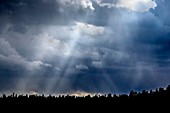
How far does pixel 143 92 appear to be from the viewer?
50.2 meters

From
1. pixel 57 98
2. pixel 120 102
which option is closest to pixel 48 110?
pixel 57 98

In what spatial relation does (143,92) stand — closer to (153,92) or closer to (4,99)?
(153,92)

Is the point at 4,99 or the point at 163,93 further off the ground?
the point at 4,99

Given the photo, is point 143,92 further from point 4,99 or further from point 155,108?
point 4,99

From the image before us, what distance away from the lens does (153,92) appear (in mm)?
47719

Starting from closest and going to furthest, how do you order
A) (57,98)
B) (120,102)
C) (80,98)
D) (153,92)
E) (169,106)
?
(169,106)
(153,92)
(120,102)
(80,98)
(57,98)

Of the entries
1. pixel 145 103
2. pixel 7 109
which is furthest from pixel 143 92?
pixel 7 109

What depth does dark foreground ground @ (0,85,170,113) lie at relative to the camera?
46.2m

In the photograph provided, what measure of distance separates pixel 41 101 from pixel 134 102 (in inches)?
1101

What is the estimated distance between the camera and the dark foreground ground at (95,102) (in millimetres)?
46250

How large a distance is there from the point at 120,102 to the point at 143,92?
6.01 m

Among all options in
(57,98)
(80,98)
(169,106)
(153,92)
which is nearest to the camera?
(169,106)

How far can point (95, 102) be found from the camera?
2486 inches

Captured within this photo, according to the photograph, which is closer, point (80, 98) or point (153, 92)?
point (153, 92)
